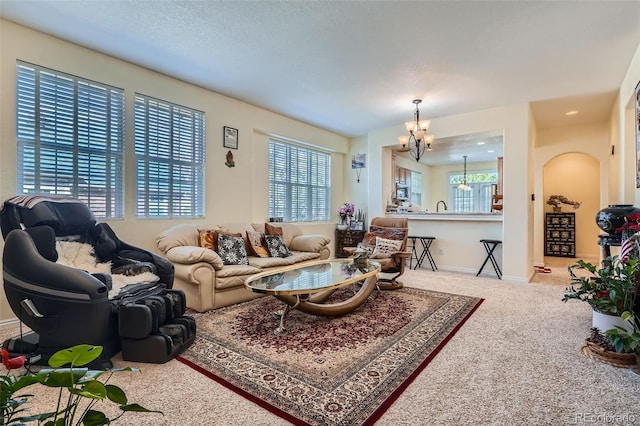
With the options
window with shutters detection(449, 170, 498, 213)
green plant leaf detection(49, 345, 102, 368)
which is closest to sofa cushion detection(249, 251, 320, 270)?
green plant leaf detection(49, 345, 102, 368)

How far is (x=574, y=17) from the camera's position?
2.69m

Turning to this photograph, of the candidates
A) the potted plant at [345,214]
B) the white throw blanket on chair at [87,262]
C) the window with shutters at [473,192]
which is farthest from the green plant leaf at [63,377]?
the window with shutters at [473,192]

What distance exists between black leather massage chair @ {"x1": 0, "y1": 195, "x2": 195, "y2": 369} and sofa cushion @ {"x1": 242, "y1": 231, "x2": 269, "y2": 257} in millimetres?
1754

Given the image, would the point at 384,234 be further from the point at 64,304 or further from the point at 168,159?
the point at 64,304

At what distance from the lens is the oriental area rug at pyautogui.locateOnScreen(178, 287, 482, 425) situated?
1773 mm

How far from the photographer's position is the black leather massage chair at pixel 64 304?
2053mm

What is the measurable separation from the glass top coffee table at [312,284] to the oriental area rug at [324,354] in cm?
13

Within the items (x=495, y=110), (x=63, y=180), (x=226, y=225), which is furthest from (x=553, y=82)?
(x=63, y=180)

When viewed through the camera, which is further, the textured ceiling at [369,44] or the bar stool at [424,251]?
the bar stool at [424,251]

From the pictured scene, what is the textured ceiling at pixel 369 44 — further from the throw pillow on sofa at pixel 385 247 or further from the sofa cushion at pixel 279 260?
the sofa cushion at pixel 279 260

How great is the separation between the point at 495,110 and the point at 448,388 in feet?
14.9

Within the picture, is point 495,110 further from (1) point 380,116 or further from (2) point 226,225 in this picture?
(2) point 226,225

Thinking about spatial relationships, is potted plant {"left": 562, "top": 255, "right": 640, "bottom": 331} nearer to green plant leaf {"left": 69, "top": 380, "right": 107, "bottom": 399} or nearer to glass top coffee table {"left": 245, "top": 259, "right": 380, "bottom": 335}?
glass top coffee table {"left": 245, "top": 259, "right": 380, "bottom": 335}

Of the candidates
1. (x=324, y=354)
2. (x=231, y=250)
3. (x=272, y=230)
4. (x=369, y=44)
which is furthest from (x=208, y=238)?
(x=369, y=44)
